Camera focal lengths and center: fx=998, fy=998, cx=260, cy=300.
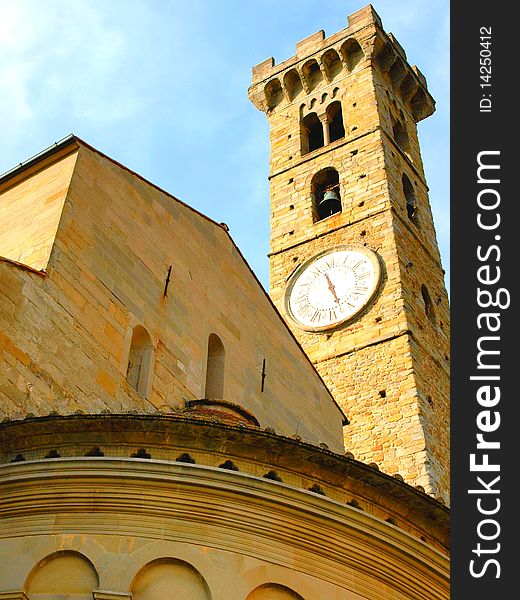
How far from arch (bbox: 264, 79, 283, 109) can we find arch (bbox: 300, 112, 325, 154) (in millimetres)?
1733

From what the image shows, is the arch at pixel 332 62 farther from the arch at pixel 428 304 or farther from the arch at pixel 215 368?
the arch at pixel 215 368

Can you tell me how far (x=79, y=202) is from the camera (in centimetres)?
1198

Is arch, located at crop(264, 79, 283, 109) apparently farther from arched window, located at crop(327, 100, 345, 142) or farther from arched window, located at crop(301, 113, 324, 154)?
arched window, located at crop(327, 100, 345, 142)

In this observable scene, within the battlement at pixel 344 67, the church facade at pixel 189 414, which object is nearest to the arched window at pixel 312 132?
the battlement at pixel 344 67

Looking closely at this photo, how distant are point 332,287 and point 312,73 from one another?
9.92 m

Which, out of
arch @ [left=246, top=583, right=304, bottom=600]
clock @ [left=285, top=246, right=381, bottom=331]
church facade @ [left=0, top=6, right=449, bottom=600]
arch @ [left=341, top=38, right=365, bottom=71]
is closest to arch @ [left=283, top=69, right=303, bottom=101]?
arch @ [left=341, top=38, right=365, bottom=71]

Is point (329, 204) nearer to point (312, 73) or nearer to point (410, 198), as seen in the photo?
point (410, 198)

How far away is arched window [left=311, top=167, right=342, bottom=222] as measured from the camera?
26.3 m

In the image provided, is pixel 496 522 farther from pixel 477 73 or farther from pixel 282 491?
pixel 477 73

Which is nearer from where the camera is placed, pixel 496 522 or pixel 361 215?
pixel 496 522

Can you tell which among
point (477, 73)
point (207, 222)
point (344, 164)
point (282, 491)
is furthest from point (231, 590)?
point (344, 164)

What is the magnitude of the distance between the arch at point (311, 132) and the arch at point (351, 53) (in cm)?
188

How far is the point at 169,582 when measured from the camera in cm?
736

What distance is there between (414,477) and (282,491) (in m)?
11.5
